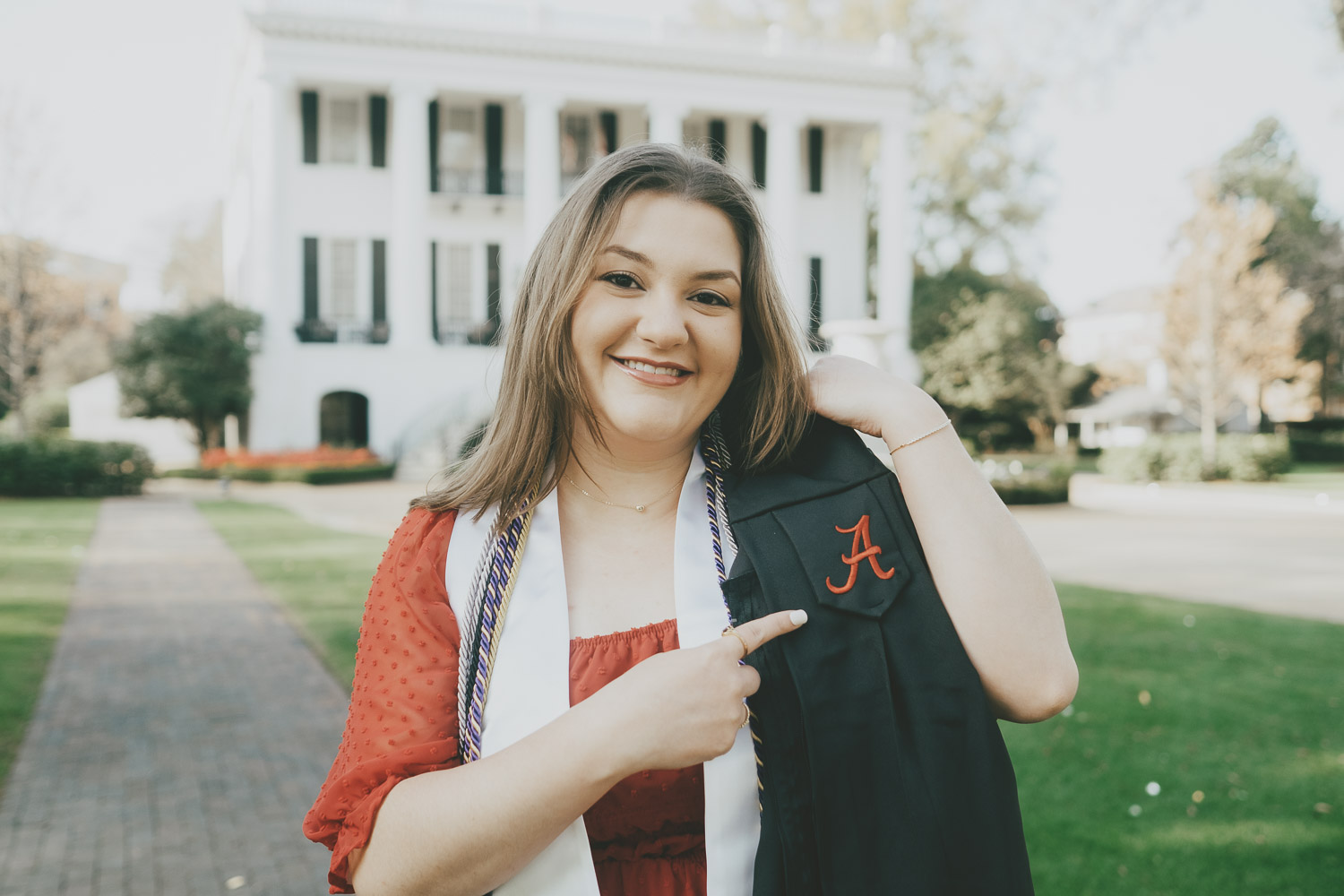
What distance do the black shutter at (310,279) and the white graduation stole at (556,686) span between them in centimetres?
2538

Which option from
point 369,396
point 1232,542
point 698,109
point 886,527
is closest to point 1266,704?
point 886,527

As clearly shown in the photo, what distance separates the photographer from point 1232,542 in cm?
1358

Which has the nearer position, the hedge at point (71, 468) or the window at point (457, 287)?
the hedge at point (71, 468)

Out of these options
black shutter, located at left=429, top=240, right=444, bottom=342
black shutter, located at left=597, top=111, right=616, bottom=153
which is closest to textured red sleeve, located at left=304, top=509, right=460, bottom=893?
black shutter, located at left=429, top=240, right=444, bottom=342

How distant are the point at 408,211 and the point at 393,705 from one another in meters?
25.5

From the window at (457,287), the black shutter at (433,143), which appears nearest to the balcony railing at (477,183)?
the black shutter at (433,143)

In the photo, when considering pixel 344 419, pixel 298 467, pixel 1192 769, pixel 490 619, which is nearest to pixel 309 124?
pixel 344 419

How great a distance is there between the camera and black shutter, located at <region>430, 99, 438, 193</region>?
26.7m

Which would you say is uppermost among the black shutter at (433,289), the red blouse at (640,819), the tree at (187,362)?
the black shutter at (433,289)

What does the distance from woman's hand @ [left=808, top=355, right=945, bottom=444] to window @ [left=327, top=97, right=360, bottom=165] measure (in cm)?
2688

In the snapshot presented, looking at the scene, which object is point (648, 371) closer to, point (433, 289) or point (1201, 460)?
point (433, 289)

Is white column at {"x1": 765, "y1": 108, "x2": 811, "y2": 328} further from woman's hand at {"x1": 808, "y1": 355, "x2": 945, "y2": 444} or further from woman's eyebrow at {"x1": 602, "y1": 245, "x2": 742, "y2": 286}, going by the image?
woman's eyebrow at {"x1": 602, "y1": 245, "x2": 742, "y2": 286}

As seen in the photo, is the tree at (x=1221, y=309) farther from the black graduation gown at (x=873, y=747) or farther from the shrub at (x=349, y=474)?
the black graduation gown at (x=873, y=747)

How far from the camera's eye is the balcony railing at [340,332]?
81.4 ft
